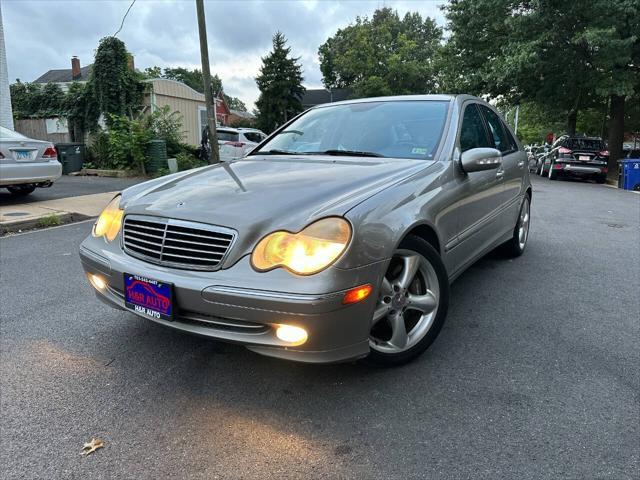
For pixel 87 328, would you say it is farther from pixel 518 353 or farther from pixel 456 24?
pixel 456 24

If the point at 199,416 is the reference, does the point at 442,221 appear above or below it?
above

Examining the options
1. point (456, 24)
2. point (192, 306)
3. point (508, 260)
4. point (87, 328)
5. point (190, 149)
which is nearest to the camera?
point (192, 306)

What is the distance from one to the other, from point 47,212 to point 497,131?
6443 millimetres

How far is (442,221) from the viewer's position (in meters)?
3.06

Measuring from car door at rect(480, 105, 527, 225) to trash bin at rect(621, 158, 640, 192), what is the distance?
11.6 m

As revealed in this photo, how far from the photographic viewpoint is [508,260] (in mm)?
5227

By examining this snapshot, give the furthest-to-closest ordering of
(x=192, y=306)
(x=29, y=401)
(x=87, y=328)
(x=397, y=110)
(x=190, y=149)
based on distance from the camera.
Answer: (x=190, y=149), (x=397, y=110), (x=87, y=328), (x=29, y=401), (x=192, y=306)

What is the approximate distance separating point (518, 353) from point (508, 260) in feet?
7.73

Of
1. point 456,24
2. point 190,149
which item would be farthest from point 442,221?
point 456,24

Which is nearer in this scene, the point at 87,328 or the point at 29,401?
the point at 29,401

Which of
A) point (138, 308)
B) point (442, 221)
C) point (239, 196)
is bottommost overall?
point (138, 308)

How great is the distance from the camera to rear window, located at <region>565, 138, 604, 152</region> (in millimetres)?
17156

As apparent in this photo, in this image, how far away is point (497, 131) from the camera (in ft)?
15.1

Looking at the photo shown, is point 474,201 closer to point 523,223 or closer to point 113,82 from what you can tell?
point 523,223
